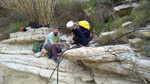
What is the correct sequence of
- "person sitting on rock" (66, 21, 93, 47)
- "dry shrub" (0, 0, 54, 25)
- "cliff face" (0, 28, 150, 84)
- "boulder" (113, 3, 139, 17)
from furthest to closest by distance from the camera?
"dry shrub" (0, 0, 54, 25), "boulder" (113, 3, 139, 17), "person sitting on rock" (66, 21, 93, 47), "cliff face" (0, 28, 150, 84)

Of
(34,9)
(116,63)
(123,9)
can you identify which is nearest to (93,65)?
(116,63)

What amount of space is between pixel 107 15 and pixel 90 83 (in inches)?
119

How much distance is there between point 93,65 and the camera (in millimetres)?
3539

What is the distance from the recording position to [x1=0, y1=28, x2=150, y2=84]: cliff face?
2.99 metres

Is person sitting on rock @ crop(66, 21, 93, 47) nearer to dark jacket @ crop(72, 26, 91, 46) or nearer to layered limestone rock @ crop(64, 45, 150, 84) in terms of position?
dark jacket @ crop(72, 26, 91, 46)

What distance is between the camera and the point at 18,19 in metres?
7.95

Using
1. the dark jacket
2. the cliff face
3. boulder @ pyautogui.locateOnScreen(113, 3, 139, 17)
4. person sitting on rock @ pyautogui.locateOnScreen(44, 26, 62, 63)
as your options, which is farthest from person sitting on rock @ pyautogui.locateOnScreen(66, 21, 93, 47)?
boulder @ pyautogui.locateOnScreen(113, 3, 139, 17)

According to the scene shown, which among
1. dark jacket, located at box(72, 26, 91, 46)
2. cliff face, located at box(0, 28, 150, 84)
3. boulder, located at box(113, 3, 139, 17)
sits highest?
boulder, located at box(113, 3, 139, 17)

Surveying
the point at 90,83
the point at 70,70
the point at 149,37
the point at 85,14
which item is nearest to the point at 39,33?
the point at 85,14

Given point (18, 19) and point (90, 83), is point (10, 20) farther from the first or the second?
point (90, 83)

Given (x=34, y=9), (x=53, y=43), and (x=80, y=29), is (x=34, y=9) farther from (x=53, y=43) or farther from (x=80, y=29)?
(x=80, y=29)

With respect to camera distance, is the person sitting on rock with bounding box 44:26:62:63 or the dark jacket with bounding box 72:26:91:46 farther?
the person sitting on rock with bounding box 44:26:62:63

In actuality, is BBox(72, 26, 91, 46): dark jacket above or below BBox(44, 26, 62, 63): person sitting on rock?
above

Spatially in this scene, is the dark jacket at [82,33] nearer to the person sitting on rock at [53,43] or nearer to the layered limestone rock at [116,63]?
the layered limestone rock at [116,63]
